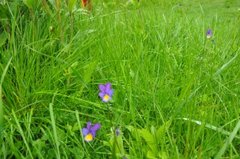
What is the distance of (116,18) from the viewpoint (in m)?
2.27

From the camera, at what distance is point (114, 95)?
50.6 inches

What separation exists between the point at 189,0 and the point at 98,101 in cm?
309

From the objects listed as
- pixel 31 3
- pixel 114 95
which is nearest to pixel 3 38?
pixel 31 3

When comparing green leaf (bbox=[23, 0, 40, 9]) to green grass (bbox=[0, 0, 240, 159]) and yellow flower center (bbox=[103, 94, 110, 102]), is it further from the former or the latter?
yellow flower center (bbox=[103, 94, 110, 102])

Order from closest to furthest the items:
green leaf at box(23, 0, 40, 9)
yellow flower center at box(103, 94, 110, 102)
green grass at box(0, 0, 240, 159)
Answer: yellow flower center at box(103, 94, 110, 102)
green grass at box(0, 0, 240, 159)
green leaf at box(23, 0, 40, 9)

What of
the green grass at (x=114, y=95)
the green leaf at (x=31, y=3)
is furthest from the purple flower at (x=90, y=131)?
the green leaf at (x=31, y=3)

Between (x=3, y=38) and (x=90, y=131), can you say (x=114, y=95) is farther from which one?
(x=3, y=38)

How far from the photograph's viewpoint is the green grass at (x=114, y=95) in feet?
3.56

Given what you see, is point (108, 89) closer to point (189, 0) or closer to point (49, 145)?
point (49, 145)

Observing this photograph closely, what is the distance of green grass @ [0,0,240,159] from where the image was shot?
109 cm

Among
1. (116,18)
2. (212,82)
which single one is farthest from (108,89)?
(116,18)

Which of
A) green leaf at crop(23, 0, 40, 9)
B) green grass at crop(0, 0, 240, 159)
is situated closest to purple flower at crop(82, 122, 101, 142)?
green grass at crop(0, 0, 240, 159)

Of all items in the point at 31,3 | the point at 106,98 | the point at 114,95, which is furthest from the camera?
the point at 31,3

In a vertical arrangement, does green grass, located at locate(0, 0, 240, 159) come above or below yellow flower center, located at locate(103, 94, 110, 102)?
below
